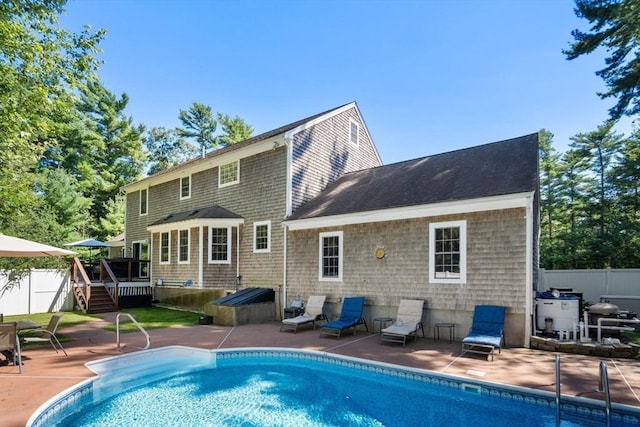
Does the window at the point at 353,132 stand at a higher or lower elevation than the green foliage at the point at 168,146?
lower

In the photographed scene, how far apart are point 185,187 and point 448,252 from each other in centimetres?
1446

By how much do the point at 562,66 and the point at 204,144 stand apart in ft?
127

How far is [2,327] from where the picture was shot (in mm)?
7254

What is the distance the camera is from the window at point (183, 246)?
57.0 feet

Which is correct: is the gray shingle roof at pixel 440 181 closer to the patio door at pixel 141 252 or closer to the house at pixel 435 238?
the house at pixel 435 238

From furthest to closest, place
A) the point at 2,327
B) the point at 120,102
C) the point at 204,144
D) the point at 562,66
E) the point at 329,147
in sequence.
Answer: the point at 204,144 < the point at 120,102 < the point at 329,147 < the point at 562,66 < the point at 2,327

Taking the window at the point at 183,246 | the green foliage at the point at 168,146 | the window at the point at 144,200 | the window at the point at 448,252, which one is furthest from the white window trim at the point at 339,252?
the green foliage at the point at 168,146

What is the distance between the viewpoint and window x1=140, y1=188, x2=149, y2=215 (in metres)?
22.1

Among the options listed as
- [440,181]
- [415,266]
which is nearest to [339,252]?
[415,266]

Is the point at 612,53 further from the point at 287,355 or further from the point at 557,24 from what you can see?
the point at 287,355

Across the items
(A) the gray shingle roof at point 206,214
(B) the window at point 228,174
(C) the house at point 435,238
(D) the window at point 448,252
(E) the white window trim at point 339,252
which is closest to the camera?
(C) the house at point 435,238

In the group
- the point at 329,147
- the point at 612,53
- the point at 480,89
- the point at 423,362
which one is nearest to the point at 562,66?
the point at 612,53

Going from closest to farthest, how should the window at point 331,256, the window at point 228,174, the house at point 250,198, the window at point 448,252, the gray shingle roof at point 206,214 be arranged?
1. the window at point 448,252
2. the window at point 331,256
3. the house at point 250,198
4. the gray shingle roof at point 206,214
5. the window at point 228,174

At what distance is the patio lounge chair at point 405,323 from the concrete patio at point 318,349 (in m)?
0.31
